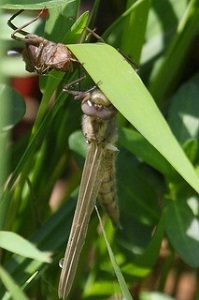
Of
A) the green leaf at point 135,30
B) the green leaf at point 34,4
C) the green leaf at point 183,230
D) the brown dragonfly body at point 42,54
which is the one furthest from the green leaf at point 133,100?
the green leaf at point 183,230

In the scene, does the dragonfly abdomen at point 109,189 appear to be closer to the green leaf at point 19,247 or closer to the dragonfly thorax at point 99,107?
the dragonfly thorax at point 99,107

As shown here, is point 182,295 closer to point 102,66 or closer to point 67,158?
point 67,158

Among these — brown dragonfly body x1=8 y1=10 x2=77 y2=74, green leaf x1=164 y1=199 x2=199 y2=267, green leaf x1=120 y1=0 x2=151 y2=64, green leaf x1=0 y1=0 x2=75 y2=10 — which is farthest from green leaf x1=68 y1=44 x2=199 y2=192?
green leaf x1=164 y1=199 x2=199 y2=267

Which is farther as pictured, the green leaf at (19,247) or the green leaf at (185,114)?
the green leaf at (185,114)

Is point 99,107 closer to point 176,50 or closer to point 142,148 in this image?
point 142,148

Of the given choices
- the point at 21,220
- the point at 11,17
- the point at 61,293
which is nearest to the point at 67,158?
the point at 21,220

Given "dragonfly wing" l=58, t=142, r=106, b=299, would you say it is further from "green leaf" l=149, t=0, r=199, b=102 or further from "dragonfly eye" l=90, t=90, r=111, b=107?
"green leaf" l=149, t=0, r=199, b=102
